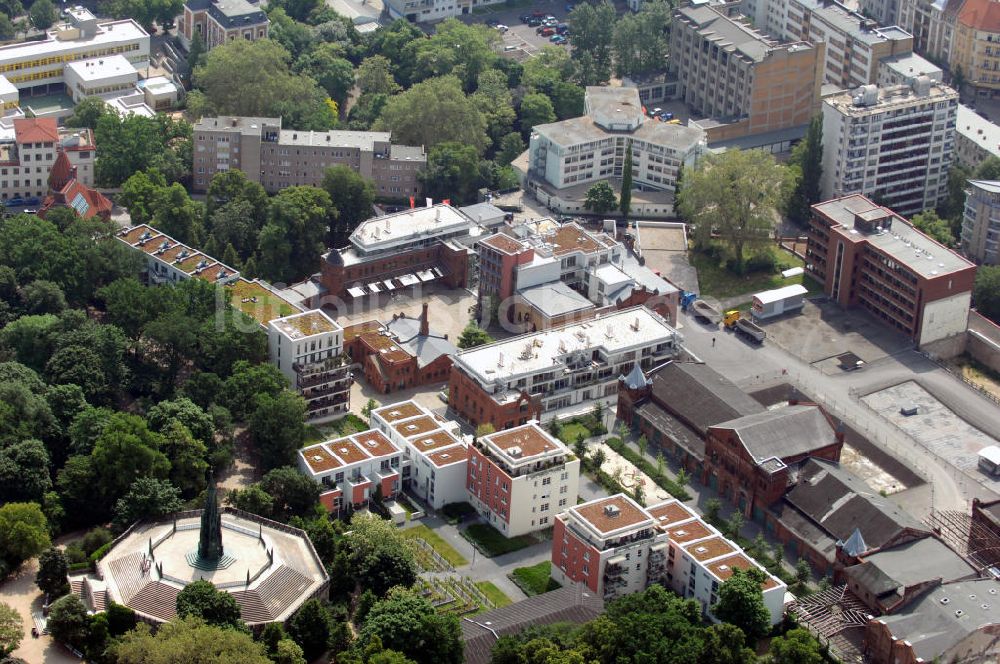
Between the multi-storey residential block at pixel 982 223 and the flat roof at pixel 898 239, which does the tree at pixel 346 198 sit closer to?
the flat roof at pixel 898 239

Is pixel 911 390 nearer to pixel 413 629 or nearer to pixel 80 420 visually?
pixel 413 629

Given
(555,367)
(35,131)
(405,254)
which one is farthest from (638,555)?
(35,131)

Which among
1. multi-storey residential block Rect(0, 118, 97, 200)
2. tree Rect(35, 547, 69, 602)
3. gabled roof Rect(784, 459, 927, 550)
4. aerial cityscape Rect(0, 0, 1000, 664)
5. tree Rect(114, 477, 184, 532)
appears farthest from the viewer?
multi-storey residential block Rect(0, 118, 97, 200)

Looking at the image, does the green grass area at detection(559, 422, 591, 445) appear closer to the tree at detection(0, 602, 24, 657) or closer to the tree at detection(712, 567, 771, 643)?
the tree at detection(712, 567, 771, 643)

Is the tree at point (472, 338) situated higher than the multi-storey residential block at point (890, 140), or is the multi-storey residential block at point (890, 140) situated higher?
the multi-storey residential block at point (890, 140)

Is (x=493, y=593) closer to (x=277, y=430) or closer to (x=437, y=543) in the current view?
(x=437, y=543)

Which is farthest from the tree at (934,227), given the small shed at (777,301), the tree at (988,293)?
the small shed at (777,301)

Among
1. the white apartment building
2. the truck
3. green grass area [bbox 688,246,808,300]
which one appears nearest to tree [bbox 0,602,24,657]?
the white apartment building
